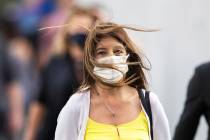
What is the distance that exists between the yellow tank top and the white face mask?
0.24 m

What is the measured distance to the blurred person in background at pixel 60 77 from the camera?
915 cm

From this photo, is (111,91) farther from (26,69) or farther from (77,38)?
(26,69)

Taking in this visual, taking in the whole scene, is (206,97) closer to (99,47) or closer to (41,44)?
(99,47)

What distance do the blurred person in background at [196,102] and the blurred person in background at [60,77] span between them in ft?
4.16

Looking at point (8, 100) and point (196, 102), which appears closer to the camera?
point (196, 102)

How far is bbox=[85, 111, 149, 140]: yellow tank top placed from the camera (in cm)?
643

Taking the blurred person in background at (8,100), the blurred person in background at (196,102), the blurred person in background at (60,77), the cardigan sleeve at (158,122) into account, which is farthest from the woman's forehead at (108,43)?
the blurred person in background at (8,100)

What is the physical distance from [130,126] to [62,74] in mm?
2786

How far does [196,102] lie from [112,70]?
123 cm

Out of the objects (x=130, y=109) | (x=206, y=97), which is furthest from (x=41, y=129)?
(x=130, y=109)

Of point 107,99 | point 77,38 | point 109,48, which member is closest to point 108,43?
point 109,48

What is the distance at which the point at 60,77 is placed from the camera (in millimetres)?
9250

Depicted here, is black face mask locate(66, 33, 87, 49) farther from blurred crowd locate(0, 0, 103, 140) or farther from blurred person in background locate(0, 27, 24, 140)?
blurred person in background locate(0, 27, 24, 140)

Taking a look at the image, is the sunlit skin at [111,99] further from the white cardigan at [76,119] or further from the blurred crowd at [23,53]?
the blurred crowd at [23,53]
